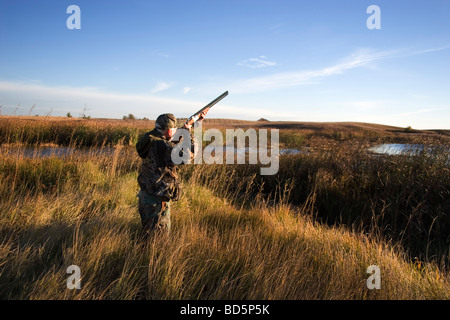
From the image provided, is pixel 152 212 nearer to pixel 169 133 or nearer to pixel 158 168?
pixel 158 168

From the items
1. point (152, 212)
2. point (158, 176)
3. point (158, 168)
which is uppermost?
point (158, 168)

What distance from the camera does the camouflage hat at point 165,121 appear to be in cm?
323

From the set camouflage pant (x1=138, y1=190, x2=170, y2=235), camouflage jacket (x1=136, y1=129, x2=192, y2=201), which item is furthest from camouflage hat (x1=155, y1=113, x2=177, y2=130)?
camouflage pant (x1=138, y1=190, x2=170, y2=235)

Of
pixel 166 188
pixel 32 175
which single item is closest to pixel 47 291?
pixel 166 188

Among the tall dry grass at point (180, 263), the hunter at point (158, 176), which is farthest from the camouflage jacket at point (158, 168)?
the tall dry grass at point (180, 263)

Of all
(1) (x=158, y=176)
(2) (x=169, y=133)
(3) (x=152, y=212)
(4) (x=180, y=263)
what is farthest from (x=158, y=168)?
(4) (x=180, y=263)

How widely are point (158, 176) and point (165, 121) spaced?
0.73 meters

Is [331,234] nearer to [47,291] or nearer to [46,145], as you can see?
[47,291]

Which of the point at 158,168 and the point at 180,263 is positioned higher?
the point at 158,168

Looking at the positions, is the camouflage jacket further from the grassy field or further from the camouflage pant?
the grassy field

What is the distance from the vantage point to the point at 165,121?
127 inches

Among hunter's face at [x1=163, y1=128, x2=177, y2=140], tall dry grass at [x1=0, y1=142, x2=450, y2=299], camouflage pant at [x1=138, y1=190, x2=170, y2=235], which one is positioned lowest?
tall dry grass at [x1=0, y1=142, x2=450, y2=299]

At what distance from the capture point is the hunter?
125 inches
